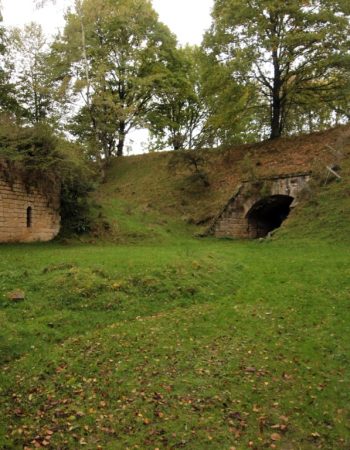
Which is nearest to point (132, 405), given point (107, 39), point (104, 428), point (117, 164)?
point (104, 428)

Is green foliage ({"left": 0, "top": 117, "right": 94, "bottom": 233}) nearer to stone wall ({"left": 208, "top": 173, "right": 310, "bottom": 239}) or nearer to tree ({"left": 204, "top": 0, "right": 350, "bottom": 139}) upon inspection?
stone wall ({"left": 208, "top": 173, "right": 310, "bottom": 239})

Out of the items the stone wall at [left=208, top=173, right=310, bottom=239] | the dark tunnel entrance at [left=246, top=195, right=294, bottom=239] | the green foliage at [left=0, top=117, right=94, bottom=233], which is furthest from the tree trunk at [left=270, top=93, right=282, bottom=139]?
the green foliage at [left=0, top=117, right=94, bottom=233]

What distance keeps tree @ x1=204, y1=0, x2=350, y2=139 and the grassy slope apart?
45.7ft

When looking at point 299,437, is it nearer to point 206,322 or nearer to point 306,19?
point 206,322

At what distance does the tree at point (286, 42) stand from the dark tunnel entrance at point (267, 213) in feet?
24.1

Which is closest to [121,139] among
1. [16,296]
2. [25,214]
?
[25,214]

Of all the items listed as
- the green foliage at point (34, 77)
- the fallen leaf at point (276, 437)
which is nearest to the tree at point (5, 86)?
the green foliage at point (34, 77)

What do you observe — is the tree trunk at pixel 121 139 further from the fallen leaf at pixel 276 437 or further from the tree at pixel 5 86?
the fallen leaf at pixel 276 437

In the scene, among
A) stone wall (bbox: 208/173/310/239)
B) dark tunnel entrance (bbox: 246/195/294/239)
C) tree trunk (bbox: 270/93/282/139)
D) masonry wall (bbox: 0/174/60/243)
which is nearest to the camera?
masonry wall (bbox: 0/174/60/243)

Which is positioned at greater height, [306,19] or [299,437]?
[306,19]

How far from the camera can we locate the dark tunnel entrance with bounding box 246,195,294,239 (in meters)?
20.6

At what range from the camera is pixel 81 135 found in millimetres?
27641

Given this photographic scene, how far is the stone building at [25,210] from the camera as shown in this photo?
635 inches

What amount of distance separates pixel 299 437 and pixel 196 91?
111 feet
